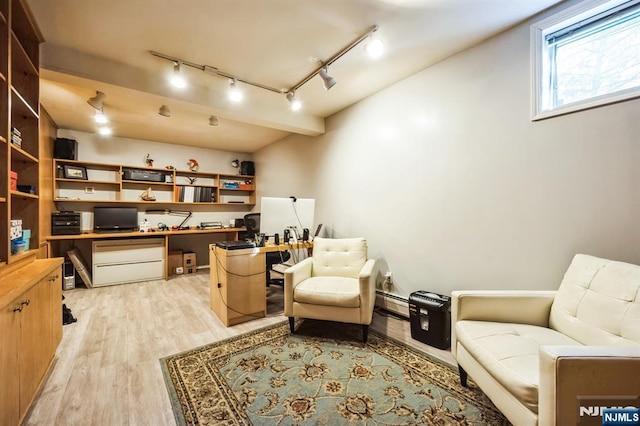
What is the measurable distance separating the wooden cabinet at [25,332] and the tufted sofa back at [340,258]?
6.88 feet

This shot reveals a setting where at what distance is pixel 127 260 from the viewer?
4.19 metres

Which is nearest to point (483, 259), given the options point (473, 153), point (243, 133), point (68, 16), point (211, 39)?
point (473, 153)

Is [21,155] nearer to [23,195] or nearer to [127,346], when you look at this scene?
[23,195]

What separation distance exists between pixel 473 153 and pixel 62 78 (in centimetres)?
362

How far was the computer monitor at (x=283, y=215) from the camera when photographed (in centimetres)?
298

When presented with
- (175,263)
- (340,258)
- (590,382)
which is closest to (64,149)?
(175,263)

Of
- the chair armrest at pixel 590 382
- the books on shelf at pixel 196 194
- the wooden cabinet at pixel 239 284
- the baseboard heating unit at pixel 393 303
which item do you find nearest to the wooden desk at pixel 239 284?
the wooden cabinet at pixel 239 284

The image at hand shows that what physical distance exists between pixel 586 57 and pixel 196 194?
544cm

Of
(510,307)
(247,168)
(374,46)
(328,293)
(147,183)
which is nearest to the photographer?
(510,307)

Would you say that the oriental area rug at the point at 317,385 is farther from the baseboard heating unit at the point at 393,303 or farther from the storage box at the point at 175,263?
the storage box at the point at 175,263

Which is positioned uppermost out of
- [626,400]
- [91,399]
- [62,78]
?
[62,78]

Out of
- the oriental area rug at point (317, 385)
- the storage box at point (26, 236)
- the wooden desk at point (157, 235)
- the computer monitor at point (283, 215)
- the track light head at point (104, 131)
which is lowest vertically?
the oriental area rug at point (317, 385)

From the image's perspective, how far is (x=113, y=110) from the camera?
11.0 feet

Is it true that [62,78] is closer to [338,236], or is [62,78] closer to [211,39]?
[211,39]
